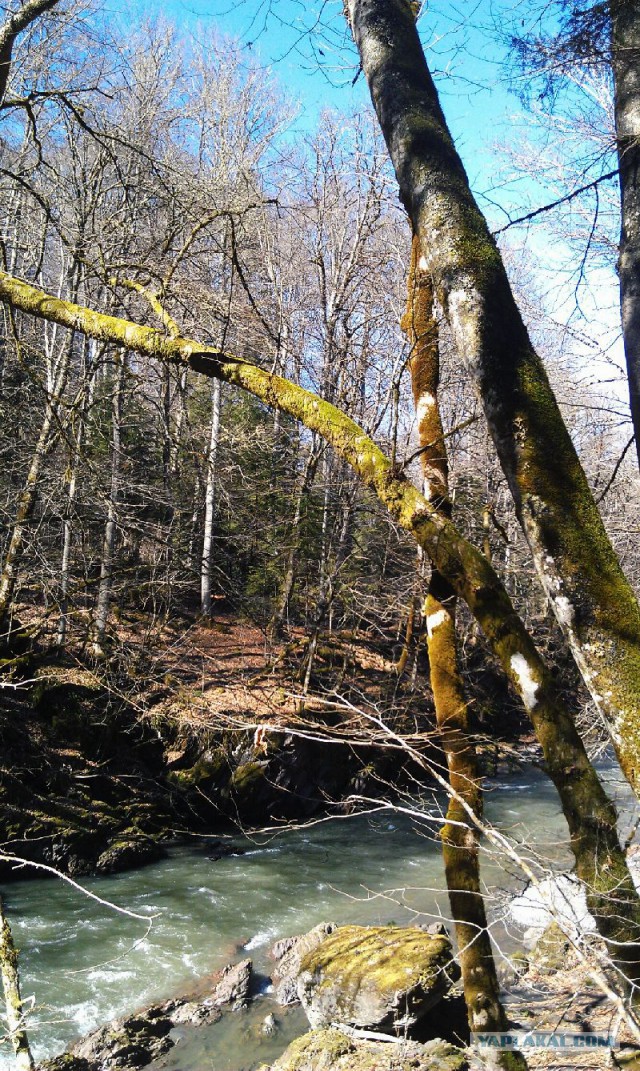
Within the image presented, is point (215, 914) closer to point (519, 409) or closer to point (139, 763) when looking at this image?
point (139, 763)

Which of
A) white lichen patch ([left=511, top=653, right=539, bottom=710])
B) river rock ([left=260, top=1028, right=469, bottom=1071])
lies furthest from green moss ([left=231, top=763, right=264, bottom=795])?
white lichen patch ([left=511, top=653, right=539, bottom=710])

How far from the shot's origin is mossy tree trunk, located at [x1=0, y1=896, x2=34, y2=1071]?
237 cm

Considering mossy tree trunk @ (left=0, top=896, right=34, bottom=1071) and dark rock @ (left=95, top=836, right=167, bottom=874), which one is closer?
mossy tree trunk @ (left=0, top=896, right=34, bottom=1071)

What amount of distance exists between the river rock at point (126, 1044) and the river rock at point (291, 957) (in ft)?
3.45

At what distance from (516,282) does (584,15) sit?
12.4 metres

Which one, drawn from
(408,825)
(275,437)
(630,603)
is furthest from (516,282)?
(630,603)

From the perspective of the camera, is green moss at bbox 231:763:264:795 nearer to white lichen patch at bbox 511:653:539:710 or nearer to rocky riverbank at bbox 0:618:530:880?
rocky riverbank at bbox 0:618:530:880

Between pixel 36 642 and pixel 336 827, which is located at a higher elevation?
pixel 36 642

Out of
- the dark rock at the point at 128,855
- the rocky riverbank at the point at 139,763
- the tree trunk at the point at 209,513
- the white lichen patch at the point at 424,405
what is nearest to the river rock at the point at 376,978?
the rocky riverbank at the point at 139,763

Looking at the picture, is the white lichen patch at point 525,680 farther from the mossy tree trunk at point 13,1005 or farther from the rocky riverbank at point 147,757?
the rocky riverbank at point 147,757

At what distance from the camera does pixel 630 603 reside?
2076 mm

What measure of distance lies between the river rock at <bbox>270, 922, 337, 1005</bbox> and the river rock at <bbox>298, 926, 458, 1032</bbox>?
0.51m

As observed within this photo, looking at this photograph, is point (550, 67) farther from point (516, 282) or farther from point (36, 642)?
point (516, 282)

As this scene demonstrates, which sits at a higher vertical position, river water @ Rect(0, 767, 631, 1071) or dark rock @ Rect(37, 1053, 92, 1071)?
river water @ Rect(0, 767, 631, 1071)
